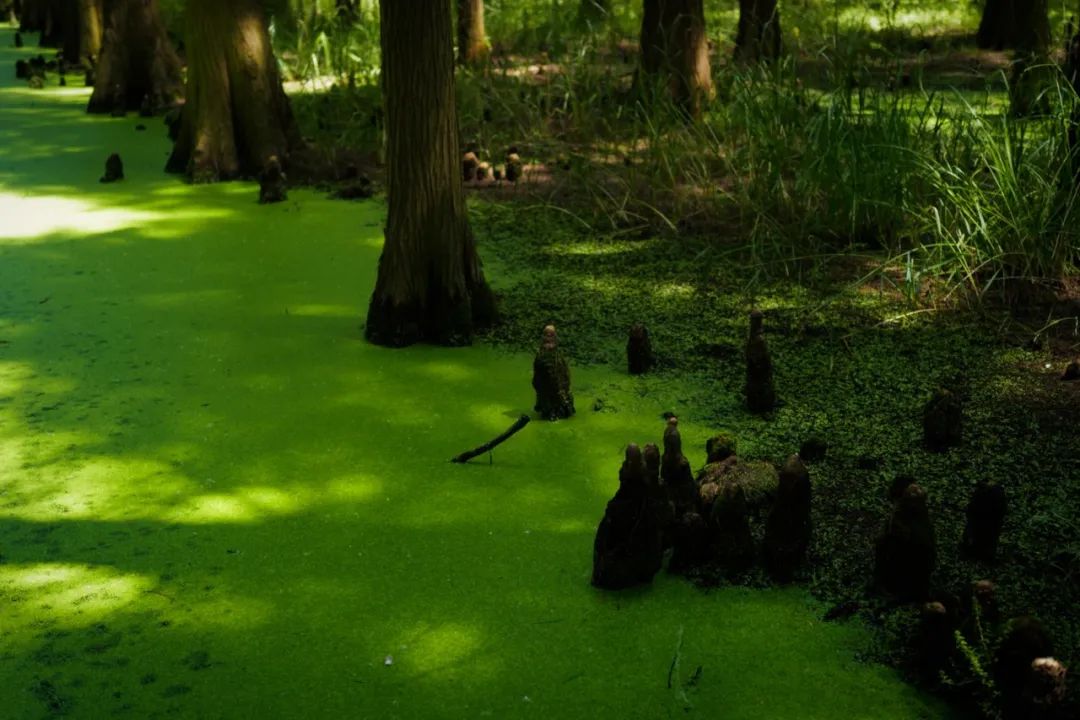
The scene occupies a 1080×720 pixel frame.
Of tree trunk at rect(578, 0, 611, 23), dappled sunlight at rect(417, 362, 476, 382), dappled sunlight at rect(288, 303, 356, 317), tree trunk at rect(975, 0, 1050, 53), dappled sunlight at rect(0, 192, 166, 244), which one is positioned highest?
tree trunk at rect(578, 0, 611, 23)

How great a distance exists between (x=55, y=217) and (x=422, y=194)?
106 inches

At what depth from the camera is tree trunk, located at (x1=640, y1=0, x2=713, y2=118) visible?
22.6ft

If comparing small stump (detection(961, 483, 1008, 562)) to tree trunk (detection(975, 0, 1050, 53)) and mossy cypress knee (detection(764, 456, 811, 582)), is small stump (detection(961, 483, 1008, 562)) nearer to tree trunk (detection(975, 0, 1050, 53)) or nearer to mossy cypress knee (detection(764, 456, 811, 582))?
mossy cypress knee (detection(764, 456, 811, 582))

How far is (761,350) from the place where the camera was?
3666 mm

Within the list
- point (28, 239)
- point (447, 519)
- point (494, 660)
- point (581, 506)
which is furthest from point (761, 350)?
point (28, 239)

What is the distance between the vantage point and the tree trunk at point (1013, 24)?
9.24 metres

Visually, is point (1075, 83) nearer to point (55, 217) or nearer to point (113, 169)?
point (55, 217)

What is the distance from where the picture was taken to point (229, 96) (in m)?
7.01

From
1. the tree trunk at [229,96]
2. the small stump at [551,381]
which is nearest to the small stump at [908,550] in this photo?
the small stump at [551,381]

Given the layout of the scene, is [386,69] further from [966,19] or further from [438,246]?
[966,19]

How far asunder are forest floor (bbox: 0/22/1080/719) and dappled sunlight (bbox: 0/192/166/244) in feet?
0.75

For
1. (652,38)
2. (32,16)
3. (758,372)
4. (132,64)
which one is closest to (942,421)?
(758,372)

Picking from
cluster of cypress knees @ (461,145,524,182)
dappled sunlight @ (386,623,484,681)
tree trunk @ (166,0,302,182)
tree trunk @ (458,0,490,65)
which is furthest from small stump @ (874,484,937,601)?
tree trunk @ (458,0,490,65)

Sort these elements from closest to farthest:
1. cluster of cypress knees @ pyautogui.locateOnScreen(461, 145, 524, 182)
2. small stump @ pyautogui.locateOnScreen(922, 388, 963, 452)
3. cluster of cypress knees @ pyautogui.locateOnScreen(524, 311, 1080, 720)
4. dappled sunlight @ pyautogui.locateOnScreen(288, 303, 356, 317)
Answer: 1. cluster of cypress knees @ pyautogui.locateOnScreen(524, 311, 1080, 720)
2. small stump @ pyautogui.locateOnScreen(922, 388, 963, 452)
3. dappled sunlight @ pyautogui.locateOnScreen(288, 303, 356, 317)
4. cluster of cypress knees @ pyautogui.locateOnScreen(461, 145, 524, 182)
